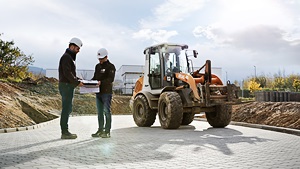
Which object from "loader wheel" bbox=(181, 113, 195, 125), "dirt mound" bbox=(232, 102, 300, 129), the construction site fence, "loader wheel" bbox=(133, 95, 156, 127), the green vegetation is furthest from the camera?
the green vegetation

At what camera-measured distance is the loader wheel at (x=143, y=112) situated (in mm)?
12664

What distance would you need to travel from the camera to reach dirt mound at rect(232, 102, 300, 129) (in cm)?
1196

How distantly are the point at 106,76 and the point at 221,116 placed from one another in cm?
529

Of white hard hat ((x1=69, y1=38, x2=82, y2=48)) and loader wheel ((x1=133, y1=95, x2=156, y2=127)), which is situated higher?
white hard hat ((x1=69, y1=38, x2=82, y2=48))

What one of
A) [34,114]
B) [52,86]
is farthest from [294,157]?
[52,86]

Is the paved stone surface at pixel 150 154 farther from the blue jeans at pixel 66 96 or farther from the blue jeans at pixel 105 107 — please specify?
the blue jeans at pixel 105 107

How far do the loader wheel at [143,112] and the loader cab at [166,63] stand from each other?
2.27 ft

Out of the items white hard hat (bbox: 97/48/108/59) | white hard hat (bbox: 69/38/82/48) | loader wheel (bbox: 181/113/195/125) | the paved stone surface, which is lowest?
the paved stone surface

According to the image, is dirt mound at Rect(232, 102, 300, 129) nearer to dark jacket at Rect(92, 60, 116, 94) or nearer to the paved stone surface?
the paved stone surface

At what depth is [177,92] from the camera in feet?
40.2

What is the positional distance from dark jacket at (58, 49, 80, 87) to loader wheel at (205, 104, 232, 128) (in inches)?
235

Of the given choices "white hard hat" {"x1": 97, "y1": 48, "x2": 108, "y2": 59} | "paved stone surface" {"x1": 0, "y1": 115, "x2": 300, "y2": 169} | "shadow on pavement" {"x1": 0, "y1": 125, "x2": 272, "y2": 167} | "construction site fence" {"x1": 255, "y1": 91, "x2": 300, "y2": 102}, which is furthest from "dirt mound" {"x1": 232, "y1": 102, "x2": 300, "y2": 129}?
"white hard hat" {"x1": 97, "y1": 48, "x2": 108, "y2": 59}

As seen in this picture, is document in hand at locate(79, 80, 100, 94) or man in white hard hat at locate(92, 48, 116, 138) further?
man in white hard hat at locate(92, 48, 116, 138)

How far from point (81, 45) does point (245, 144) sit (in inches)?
185
